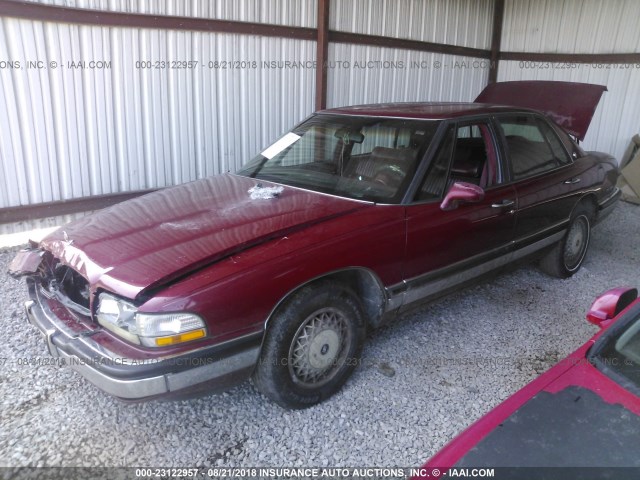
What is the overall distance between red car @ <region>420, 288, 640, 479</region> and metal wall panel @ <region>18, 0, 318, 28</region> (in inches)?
206

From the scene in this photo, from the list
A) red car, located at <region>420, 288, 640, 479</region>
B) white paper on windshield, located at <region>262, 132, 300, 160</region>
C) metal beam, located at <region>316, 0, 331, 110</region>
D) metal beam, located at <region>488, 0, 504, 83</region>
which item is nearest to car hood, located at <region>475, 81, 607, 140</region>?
metal beam, located at <region>316, 0, 331, 110</region>

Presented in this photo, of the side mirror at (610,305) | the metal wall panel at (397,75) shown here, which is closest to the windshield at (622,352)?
the side mirror at (610,305)

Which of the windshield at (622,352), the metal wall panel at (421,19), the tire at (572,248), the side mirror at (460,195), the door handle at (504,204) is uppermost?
the metal wall panel at (421,19)

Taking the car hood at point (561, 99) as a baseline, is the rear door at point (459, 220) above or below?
below

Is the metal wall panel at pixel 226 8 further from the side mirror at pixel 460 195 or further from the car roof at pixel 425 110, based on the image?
the side mirror at pixel 460 195

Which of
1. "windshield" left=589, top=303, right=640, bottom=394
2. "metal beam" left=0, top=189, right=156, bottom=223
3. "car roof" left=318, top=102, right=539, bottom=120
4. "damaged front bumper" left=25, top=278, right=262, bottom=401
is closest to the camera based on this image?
"windshield" left=589, top=303, right=640, bottom=394

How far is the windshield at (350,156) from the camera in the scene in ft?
10.9

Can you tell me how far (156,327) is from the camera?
2.27 m

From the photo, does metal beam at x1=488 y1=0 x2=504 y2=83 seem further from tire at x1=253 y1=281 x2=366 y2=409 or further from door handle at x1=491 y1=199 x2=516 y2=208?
tire at x1=253 y1=281 x2=366 y2=409

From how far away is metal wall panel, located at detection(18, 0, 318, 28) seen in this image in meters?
5.20

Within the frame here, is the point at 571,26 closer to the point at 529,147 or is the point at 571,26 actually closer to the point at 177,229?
the point at 529,147

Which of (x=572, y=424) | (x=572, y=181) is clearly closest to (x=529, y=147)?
(x=572, y=181)

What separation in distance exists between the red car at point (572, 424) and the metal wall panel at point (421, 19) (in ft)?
20.1

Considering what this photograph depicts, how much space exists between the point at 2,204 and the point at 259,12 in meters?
3.64
